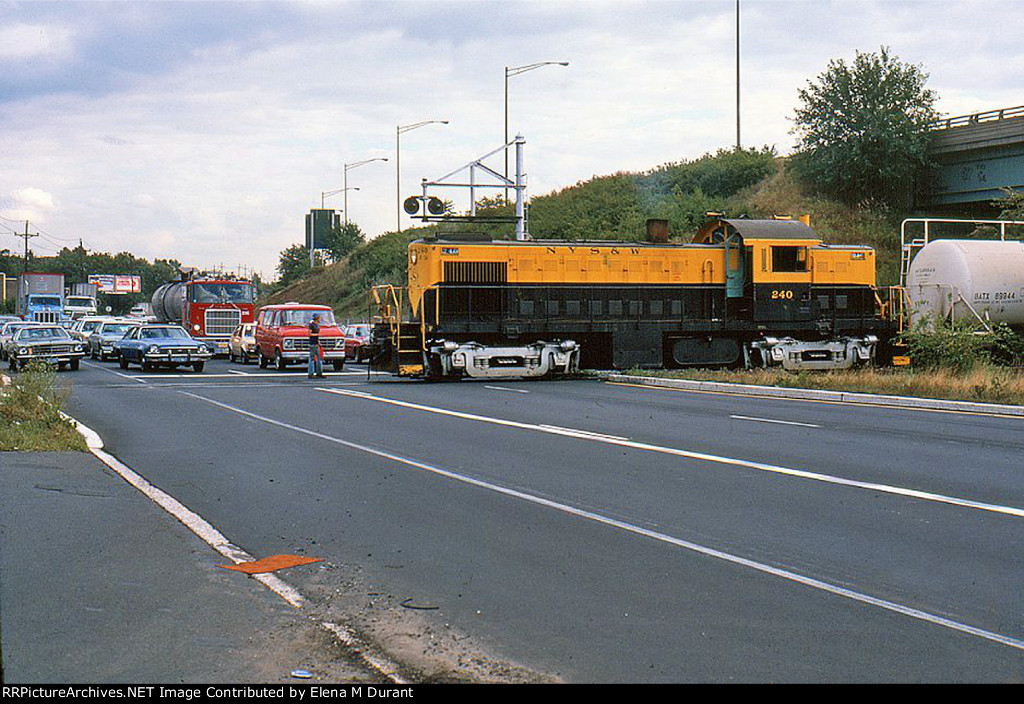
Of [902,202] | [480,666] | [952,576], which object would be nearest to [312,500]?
[480,666]

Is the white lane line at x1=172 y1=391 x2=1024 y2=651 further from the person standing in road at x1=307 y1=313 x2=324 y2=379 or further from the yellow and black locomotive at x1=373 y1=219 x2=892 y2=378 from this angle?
the person standing in road at x1=307 y1=313 x2=324 y2=379

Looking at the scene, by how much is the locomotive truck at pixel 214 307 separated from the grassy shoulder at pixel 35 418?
29551mm

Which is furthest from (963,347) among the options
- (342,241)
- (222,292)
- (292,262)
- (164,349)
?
(292,262)

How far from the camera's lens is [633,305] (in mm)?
28078

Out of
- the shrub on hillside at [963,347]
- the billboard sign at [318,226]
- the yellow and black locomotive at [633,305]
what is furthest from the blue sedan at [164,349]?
the billboard sign at [318,226]

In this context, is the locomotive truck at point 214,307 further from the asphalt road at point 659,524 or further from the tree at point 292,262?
the tree at point 292,262

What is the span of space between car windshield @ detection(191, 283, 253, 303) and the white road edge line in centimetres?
3452

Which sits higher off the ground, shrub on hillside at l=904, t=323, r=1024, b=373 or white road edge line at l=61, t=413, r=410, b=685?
shrub on hillside at l=904, t=323, r=1024, b=373

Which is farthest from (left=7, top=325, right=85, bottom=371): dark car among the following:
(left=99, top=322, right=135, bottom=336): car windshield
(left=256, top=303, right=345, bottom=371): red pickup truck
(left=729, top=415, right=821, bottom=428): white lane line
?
(left=729, top=415, right=821, bottom=428): white lane line

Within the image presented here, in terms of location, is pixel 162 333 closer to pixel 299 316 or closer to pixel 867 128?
pixel 299 316

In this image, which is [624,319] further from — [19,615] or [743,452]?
[19,615]

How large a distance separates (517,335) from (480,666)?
877 inches

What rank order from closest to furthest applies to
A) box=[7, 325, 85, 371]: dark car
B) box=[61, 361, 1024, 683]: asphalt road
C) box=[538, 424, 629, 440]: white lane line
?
box=[61, 361, 1024, 683]: asphalt road < box=[538, 424, 629, 440]: white lane line < box=[7, 325, 85, 371]: dark car

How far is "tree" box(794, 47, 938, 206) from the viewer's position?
5156 cm
